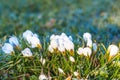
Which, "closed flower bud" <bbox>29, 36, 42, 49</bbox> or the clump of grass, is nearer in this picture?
the clump of grass

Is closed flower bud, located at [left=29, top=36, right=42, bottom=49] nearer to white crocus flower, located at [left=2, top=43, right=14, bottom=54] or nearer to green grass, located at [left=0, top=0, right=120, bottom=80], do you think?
green grass, located at [left=0, top=0, right=120, bottom=80]

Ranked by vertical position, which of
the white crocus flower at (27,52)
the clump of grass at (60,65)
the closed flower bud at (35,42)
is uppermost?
the closed flower bud at (35,42)

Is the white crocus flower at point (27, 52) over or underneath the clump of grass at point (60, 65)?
over

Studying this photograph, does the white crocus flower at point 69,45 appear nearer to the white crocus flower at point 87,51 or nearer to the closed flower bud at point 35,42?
the white crocus flower at point 87,51

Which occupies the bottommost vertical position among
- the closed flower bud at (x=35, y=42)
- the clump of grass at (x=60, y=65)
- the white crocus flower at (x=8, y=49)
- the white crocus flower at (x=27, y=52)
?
the clump of grass at (x=60, y=65)

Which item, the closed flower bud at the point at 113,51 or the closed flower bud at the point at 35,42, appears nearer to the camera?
the closed flower bud at the point at 113,51

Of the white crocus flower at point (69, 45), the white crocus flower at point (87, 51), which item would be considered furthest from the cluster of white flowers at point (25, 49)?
the white crocus flower at point (87, 51)

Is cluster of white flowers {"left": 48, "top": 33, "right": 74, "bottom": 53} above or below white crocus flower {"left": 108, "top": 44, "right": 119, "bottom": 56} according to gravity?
above

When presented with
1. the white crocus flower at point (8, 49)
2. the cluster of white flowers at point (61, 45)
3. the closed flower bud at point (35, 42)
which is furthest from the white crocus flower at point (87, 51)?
the white crocus flower at point (8, 49)

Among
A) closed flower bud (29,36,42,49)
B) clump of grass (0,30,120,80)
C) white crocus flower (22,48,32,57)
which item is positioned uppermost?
closed flower bud (29,36,42,49)

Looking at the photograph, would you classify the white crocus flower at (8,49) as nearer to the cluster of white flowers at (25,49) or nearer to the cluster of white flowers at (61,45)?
the cluster of white flowers at (25,49)

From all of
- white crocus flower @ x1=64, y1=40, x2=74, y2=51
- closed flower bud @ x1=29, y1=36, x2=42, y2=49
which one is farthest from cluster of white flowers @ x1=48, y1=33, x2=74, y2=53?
closed flower bud @ x1=29, y1=36, x2=42, y2=49
